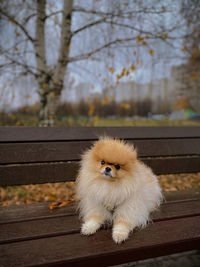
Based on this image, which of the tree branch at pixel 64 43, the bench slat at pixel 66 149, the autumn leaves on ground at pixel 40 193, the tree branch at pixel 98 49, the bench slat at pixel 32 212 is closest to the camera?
the bench slat at pixel 32 212

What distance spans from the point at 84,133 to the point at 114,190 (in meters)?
0.96

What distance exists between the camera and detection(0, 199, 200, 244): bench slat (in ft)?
4.15

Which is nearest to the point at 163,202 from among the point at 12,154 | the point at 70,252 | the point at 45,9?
the point at 70,252

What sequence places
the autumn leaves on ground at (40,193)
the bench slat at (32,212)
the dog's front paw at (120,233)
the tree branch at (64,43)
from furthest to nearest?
the tree branch at (64,43)
the autumn leaves on ground at (40,193)
the bench slat at (32,212)
the dog's front paw at (120,233)

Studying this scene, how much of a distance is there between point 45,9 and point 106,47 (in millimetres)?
1165

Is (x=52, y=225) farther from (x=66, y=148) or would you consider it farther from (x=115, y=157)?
(x=66, y=148)

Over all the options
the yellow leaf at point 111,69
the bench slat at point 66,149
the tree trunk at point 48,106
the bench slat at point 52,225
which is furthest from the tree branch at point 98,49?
the bench slat at point 52,225

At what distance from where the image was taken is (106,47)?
3.46 m

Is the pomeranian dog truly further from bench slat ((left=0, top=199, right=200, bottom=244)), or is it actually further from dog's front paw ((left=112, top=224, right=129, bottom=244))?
bench slat ((left=0, top=199, right=200, bottom=244))

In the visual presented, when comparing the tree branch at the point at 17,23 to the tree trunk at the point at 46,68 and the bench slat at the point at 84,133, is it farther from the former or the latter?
the bench slat at the point at 84,133

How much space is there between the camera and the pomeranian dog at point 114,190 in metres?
1.31

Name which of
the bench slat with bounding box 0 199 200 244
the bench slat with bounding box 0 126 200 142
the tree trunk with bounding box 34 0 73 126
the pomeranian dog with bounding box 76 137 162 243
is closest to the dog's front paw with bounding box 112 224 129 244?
the pomeranian dog with bounding box 76 137 162 243

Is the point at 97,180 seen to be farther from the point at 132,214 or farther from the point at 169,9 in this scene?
the point at 169,9

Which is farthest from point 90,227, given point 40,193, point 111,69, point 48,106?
point 111,69
